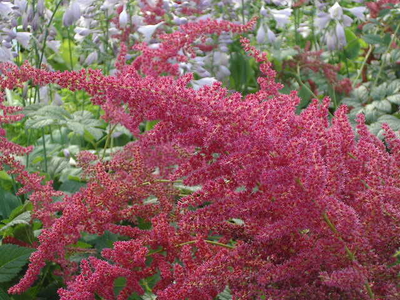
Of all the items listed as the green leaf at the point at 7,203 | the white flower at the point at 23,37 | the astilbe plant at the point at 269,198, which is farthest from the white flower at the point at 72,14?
the astilbe plant at the point at 269,198

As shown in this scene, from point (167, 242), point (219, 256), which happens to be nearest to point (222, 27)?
point (167, 242)

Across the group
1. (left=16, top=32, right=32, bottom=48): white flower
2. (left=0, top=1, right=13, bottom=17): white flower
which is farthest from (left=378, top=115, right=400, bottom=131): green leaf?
(left=0, top=1, right=13, bottom=17): white flower

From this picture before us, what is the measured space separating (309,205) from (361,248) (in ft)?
0.62

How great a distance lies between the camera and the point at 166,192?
7.35ft

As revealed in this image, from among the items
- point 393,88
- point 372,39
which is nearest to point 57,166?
point 393,88

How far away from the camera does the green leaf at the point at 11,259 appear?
2.37 m

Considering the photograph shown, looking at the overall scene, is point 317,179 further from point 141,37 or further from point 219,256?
point 141,37

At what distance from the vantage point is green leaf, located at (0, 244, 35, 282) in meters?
2.37

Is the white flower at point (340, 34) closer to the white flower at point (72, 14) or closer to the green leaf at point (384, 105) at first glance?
the green leaf at point (384, 105)

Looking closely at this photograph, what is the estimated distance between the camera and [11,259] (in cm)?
238

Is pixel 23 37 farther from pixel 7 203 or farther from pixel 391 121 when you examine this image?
pixel 391 121

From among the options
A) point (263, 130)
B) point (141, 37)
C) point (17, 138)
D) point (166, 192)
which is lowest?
point (17, 138)

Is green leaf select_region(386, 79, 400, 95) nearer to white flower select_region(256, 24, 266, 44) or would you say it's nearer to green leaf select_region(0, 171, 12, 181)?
white flower select_region(256, 24, 266, 44)

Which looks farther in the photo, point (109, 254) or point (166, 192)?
point (166, 192)
